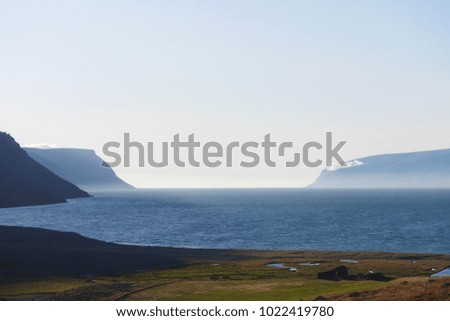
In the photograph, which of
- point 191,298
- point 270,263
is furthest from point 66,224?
point 191,298

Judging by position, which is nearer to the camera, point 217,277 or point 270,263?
point 217,277

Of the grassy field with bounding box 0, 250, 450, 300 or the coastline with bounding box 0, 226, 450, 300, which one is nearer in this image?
the grassy field with bounding box 0, 250, 450, 300

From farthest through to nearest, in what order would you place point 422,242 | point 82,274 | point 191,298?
point 422,242, point 82,274, point 191,298

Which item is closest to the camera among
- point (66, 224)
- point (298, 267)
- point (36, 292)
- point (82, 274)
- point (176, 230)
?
point (36, 292)

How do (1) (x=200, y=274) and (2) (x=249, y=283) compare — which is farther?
(1) (x=200, y=274)

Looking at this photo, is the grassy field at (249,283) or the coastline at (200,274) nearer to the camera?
the grassy field at (249,283)
